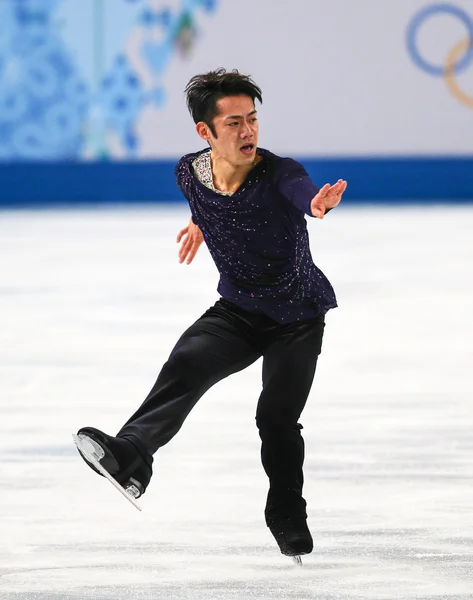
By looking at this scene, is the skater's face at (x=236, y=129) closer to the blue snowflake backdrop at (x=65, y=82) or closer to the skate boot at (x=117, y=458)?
the skate boot at (x=117, y=458)

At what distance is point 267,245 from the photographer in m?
3.18

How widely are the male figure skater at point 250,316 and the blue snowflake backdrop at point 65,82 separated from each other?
1034 centimetres

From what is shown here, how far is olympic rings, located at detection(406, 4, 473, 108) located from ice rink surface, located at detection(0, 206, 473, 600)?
5283mm

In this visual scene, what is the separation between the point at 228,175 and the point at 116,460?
67 cm

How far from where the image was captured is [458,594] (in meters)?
2.80

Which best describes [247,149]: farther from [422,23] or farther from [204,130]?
[422,23]

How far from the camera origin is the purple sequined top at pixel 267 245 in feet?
10.4

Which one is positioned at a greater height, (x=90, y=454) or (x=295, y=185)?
(x=295, y=185)

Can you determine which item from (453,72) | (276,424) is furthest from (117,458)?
(453,72)

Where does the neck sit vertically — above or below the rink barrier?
above

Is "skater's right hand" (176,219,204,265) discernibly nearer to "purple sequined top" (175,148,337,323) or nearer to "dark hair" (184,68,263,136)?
"purple sequined top" (175,148,337,323)

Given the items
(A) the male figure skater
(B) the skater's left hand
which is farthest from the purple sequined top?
(B) the skater's left hand

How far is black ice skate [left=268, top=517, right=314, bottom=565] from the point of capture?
3057 millimetres

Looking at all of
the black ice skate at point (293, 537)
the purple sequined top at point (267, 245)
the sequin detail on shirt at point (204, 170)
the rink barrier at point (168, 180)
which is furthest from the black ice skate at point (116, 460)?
the rink barrier at point (168, 180)
